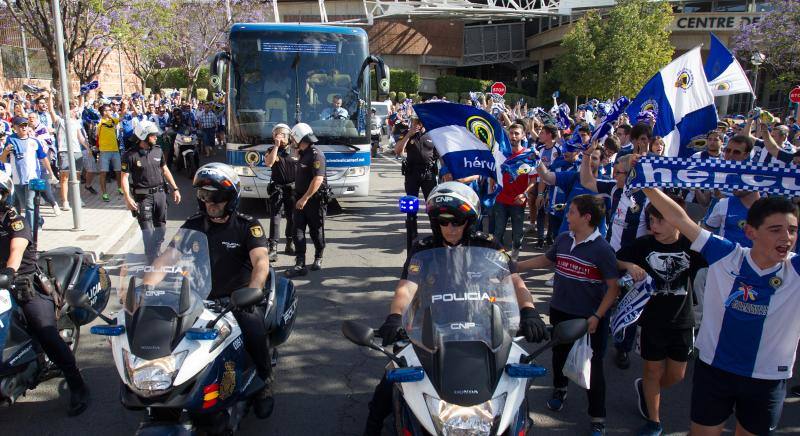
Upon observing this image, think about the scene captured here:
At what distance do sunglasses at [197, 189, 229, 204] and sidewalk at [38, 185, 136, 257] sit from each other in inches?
203

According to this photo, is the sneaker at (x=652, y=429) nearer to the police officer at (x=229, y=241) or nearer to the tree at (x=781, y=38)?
the police officer at (x=229, y=241)

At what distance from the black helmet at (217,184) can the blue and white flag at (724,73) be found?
6352 mm

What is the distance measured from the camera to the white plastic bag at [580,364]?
335cm

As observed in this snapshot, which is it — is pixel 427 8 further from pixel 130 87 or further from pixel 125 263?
pixel 125 263

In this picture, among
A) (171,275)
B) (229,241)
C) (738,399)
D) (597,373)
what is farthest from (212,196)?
(738,399)

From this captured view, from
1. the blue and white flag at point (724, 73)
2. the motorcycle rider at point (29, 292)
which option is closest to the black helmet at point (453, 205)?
the motorcycle rider at point (29, 292)

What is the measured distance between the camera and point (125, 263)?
3418mm

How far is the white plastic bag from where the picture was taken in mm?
3350

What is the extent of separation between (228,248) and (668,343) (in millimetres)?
2985

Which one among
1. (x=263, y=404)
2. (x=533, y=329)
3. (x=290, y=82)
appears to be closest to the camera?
(x=533, y=329)

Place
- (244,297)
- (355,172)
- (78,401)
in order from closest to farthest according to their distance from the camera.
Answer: (244,297) → (78,401) → (355,172)

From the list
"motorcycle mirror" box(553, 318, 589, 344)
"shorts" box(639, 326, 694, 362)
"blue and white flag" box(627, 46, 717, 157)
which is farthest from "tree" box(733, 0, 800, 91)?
"motorcycle mirror" box(553, 318, 589, 344)

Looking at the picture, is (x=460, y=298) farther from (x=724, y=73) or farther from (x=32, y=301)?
(x=724, y=73)

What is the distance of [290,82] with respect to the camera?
10.8 m
